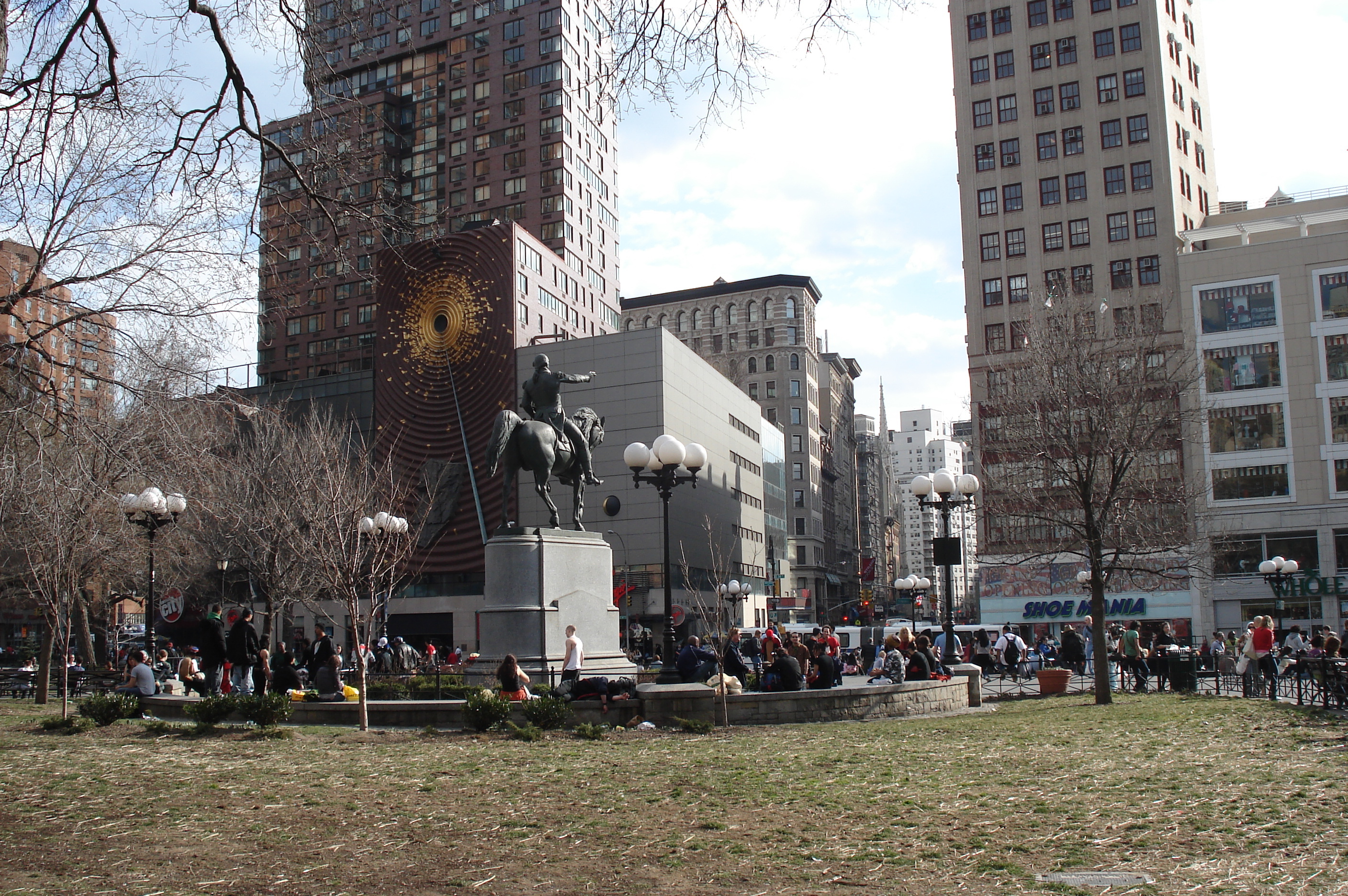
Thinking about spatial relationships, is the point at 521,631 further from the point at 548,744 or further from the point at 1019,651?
the point at 1019,651

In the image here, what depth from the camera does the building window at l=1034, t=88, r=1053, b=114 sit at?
63.4 metres

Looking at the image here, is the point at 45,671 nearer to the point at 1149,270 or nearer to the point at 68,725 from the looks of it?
the point at 68,725

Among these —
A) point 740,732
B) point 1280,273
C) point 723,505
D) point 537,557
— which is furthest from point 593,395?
point 740,732

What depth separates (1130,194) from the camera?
61375 millimetres

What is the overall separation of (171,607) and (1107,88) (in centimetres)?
5904

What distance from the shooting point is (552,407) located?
21688mm

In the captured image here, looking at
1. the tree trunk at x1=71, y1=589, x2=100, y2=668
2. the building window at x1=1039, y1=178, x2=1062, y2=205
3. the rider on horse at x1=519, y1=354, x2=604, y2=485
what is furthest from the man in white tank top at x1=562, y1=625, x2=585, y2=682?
the building window at x1=1039, y1=178, x2=1062, y2=205

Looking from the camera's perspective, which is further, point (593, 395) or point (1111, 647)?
point (593, 395)

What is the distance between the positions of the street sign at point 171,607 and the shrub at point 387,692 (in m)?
7.52

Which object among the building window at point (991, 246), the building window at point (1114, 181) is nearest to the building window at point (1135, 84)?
the building window at point (1114, 181)

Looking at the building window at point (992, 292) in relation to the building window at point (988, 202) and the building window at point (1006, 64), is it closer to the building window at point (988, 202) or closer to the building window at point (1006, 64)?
the building window at point (988, 202)

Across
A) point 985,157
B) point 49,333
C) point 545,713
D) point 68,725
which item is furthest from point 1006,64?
point 49,333

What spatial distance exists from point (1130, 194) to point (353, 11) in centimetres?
6154

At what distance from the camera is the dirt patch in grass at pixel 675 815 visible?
6270 mm
